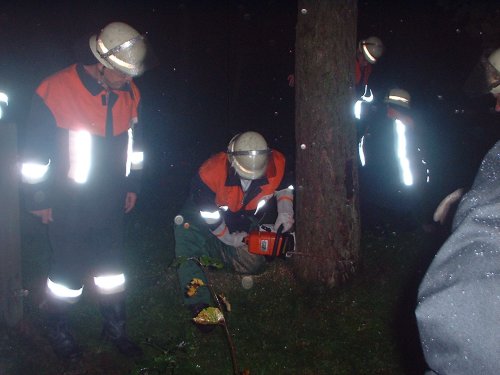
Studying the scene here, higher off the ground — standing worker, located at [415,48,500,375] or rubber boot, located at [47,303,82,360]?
standing worker, located at [415,48,500,375]

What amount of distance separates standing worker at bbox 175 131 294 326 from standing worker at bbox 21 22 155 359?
0.62 m

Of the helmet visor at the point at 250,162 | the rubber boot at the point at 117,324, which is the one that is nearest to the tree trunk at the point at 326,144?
the helmet visor at the point at 250,162

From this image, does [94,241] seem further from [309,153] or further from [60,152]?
[309,153]

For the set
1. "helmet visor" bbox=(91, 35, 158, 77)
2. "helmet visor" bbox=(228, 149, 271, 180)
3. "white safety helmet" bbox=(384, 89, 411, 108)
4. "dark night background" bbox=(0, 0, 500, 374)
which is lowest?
"helmet visor" bbox=(228, 149, 271, 180)

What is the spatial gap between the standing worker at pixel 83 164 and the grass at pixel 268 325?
0.36 metres

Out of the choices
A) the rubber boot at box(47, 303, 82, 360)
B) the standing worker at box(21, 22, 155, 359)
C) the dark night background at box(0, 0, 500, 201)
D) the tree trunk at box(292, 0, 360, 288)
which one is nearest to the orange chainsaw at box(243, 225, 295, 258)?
the tree trunk at box(292, 0, 360, 288)

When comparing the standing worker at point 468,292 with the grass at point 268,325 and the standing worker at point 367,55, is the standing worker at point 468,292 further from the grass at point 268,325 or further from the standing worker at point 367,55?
the standing worker at point 367,55

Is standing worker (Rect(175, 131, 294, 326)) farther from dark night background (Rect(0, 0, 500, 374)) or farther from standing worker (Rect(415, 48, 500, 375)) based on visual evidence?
standing worker (Rect(415, 48, 500, 375))

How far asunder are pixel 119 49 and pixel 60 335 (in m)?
2.21

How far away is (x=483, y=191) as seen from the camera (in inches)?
43.9

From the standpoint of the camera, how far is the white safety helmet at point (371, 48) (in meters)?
6.06

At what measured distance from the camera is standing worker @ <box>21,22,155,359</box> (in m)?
3.60

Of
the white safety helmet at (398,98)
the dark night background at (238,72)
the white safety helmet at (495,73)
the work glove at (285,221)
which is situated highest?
the dark night background at (238,72)

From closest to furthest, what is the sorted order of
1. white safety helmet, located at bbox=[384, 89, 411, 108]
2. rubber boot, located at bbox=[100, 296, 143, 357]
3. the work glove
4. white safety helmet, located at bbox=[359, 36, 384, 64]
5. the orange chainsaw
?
rubber boot, located at bbox=[100, 296, 143, 357] → the orange chainsaw → the work glove → white safety helmet, located at bbox=[384, 89, 411, 108] → white safety helmet, located at bbox=[359, 36, 384, 64]
